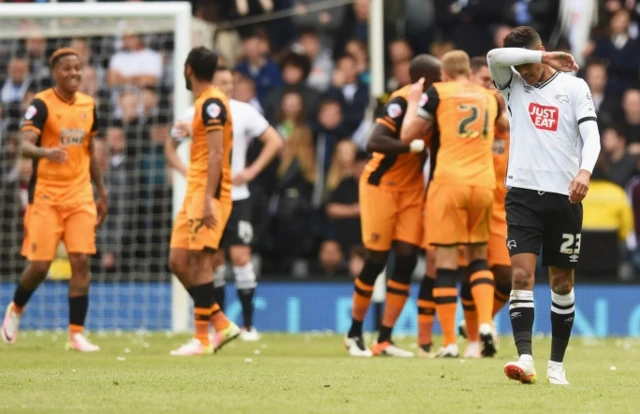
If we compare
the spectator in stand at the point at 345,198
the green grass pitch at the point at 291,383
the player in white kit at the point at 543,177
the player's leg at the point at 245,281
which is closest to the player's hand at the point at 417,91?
the green grass pitch at the point at 291,383

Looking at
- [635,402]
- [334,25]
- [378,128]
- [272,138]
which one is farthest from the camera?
[334,25]

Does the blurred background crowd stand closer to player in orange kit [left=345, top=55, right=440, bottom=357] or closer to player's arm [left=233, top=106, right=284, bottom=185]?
player's arm [left=233, top=106, right=284, bottom=185]

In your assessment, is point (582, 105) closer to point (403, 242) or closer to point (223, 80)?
point (403, 242)

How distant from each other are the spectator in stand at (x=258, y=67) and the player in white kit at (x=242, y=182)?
3.94m

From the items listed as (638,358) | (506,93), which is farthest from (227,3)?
(506,93)

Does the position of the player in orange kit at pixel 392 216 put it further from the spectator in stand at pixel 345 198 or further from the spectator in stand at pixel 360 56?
the spectator in stand at pixel 360 56

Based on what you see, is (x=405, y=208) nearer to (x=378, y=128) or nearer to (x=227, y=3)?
(x=378, y=128)

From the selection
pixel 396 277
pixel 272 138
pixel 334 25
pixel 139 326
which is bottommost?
pixel 139 326

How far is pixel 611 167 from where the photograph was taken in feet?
53.2

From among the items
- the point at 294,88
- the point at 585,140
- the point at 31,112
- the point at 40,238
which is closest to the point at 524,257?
the point at 585,140

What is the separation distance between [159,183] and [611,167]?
5644 mm

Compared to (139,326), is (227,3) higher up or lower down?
higher up

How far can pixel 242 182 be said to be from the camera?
13.3 metres

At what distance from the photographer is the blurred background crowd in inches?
637
